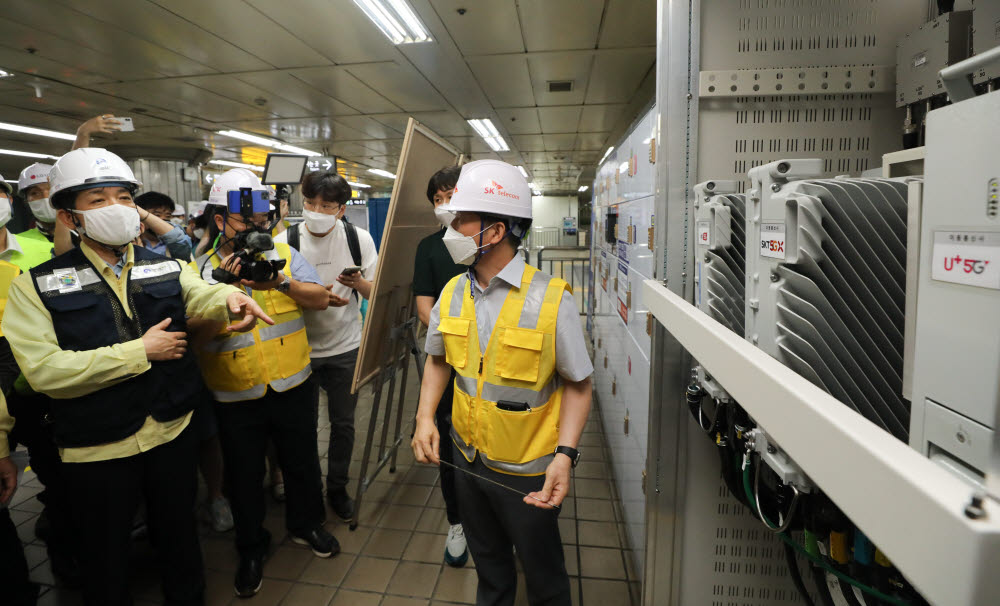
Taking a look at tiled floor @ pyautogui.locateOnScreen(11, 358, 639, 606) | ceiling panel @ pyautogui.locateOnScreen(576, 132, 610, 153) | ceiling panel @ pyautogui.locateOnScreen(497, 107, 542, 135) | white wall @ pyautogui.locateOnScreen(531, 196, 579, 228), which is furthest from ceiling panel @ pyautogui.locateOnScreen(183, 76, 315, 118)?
white wall @ pyautogui.locateOnScreen(531, 196, 579, 228)

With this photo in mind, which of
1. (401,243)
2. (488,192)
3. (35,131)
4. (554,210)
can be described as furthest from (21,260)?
(554,210)

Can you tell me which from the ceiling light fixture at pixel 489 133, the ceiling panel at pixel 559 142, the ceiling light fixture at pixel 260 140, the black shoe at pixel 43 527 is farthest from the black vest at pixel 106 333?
the ceiling panel at pixel 559 142

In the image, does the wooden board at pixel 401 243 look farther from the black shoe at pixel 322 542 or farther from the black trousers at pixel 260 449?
the black shoe at pixel 322 542

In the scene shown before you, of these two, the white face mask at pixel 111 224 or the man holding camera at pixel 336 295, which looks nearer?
the white face mask at pixel 111 224

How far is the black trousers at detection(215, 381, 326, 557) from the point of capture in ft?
7.33

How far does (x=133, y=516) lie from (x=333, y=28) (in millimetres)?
4601

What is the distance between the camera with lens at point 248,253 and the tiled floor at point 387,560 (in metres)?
1.51

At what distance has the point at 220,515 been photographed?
282cm

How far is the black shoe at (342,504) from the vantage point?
2.90m

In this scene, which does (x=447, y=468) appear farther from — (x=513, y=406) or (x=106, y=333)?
(x=106, y=333)

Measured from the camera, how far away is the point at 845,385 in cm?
99

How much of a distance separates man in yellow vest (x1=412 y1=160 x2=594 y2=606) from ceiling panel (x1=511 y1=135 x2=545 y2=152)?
30.5 feet

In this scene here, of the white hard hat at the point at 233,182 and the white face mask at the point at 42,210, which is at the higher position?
the white hard hat at the point at 233,182

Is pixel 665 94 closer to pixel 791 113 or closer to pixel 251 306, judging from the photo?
pixel 791 113
